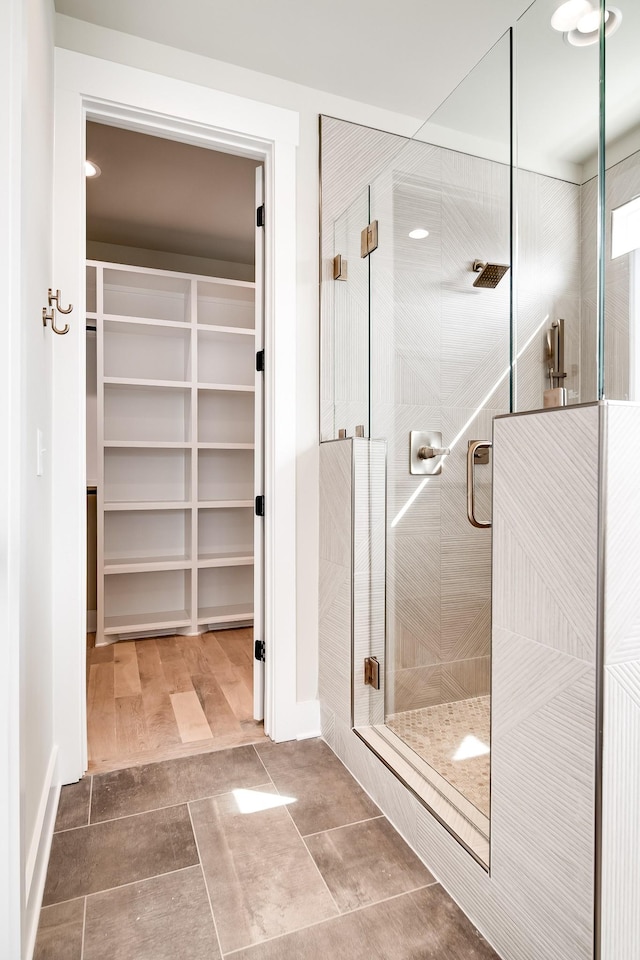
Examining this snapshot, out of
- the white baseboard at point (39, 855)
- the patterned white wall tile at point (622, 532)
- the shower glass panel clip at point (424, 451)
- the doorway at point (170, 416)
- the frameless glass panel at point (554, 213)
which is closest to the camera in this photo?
the patterned white wall tile at point (622, 532)

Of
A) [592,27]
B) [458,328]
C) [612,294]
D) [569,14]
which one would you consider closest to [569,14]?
[569,14]

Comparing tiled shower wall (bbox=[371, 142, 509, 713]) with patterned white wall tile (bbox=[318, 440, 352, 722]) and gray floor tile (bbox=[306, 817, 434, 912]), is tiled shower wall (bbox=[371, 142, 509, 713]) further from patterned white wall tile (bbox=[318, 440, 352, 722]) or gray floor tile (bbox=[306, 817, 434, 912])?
gray floor tile (bbox=[306, 817, 434, 912])

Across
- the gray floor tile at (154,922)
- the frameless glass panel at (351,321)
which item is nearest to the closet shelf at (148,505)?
the frameless glass panel at (351,321)

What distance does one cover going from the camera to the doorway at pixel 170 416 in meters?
3.16

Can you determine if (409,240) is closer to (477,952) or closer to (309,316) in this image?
(309,316)

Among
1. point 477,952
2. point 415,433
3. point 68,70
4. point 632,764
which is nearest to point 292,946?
point 477,952

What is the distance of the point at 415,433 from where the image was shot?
1.95 metres

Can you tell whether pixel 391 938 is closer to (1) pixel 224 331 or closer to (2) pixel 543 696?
(2) pixel 543 696

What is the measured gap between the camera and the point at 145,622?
11.6 ft

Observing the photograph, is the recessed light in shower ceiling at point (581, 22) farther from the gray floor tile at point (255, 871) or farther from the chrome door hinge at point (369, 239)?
the gray floor tile at point (255, 871)

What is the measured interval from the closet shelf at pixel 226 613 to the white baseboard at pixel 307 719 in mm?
1601

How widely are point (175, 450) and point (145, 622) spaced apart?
3.88ft

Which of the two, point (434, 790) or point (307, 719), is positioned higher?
point (434, 790)

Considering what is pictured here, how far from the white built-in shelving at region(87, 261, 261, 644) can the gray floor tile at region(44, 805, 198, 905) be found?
1927mm
